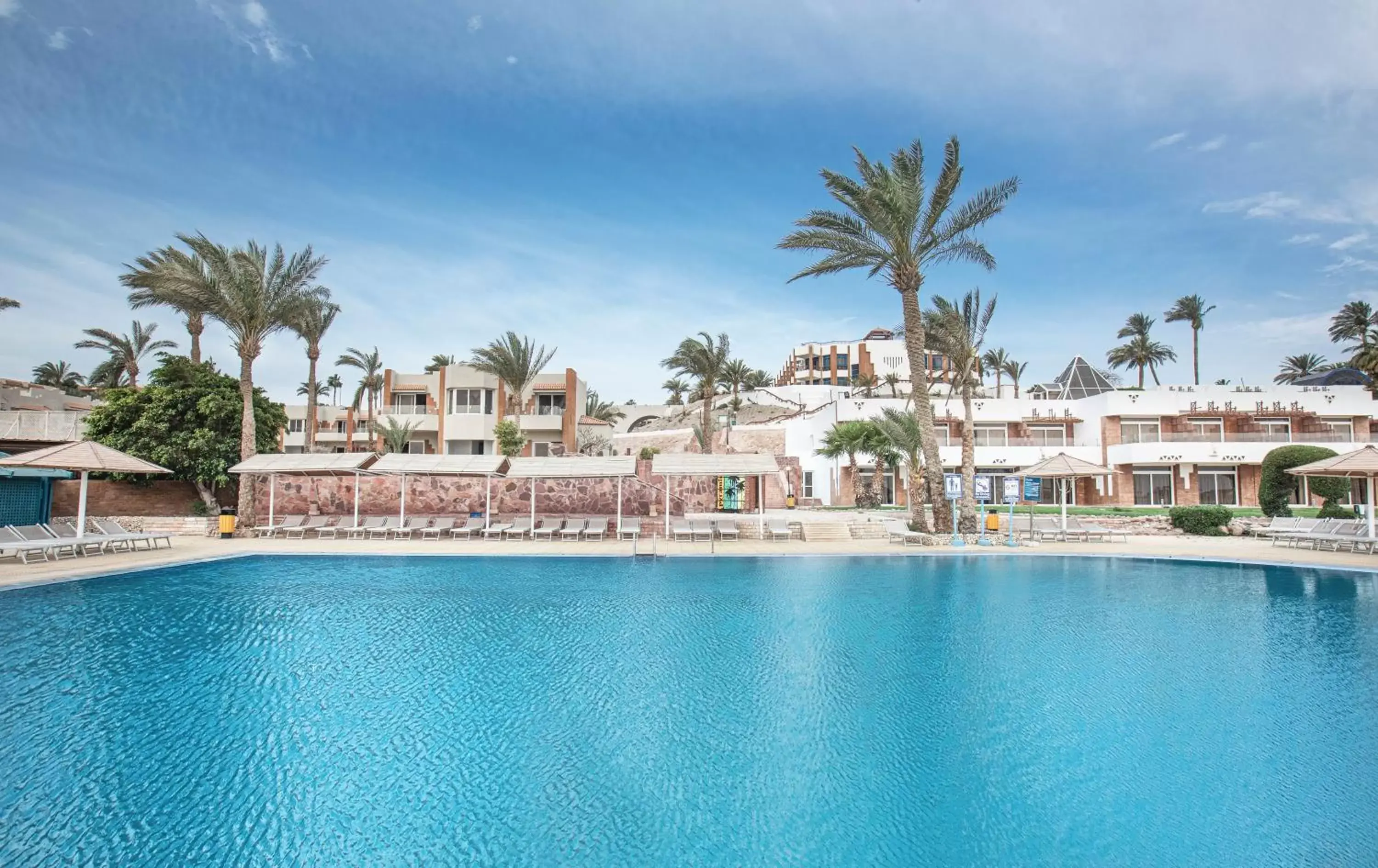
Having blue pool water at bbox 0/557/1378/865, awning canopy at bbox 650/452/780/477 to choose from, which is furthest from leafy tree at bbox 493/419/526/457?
blue pool water at bbox 0/557/1378/865

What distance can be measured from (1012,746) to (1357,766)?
8.45 ft

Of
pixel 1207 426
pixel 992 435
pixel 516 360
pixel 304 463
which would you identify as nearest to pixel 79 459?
pixel 304 463

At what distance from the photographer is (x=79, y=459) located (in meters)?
17.0

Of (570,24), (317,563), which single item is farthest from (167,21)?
(317,563)

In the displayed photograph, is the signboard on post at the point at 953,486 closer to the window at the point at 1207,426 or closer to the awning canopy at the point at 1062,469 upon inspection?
the awning canopy at the point at 1062,469

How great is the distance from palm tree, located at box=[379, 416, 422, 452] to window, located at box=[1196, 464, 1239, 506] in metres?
43.6

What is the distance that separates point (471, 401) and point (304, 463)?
62.6ft

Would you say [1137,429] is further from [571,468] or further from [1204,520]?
[571,468]

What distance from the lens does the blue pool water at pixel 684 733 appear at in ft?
14.8

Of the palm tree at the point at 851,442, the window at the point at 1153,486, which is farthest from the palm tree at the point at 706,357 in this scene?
the window at the point at 1153,486

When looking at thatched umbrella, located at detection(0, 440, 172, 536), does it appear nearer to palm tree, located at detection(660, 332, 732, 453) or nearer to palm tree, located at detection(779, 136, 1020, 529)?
palm tree, located at detection(779, 136, 1020, 529)

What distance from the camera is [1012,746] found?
6.01 metres

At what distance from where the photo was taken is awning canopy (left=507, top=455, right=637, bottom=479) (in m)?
21.9

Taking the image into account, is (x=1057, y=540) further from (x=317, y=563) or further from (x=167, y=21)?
(x=167, y=21)
